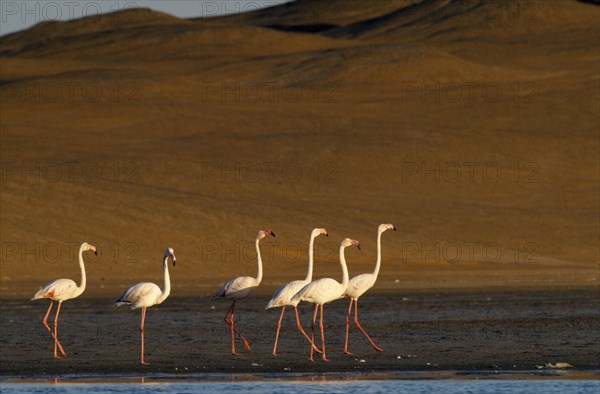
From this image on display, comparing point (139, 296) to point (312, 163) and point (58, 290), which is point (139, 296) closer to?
point (58, 290)

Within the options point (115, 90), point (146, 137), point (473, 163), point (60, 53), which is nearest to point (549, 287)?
point (473, 163)

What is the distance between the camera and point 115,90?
76.4 metres

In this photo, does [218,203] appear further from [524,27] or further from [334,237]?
[524,27]

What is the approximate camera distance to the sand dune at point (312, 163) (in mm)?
38031

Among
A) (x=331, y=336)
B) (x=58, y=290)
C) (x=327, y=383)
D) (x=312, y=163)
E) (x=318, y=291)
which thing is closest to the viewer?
(x=327, y=383)

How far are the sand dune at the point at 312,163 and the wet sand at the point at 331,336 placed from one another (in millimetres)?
4986

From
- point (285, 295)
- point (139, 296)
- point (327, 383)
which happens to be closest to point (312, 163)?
point (139, 296)

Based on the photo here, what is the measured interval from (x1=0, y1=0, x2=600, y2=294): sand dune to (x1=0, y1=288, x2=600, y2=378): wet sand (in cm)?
499

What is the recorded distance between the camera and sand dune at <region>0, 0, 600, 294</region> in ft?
125

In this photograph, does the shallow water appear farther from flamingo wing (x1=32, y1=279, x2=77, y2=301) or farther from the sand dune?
the sand dune

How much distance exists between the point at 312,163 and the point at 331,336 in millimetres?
36244

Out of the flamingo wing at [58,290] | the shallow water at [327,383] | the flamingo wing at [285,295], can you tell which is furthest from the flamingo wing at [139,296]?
the shallow water at [327,383]

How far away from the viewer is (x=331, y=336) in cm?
2122

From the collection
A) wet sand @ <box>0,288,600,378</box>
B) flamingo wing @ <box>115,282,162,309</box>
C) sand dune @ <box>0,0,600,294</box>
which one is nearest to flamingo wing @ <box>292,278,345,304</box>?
wet sand @ <box>0,288,600,378</box>
